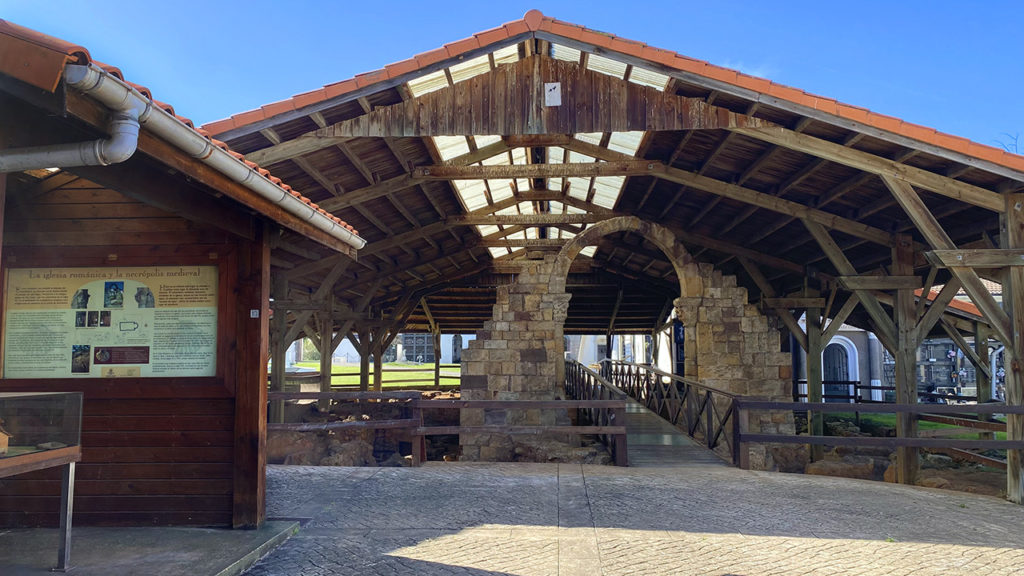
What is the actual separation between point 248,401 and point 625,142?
671cm

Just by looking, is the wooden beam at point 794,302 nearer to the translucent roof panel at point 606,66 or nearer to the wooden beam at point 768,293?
the wooden beam at point 768,293

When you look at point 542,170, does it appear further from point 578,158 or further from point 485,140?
point 578,158

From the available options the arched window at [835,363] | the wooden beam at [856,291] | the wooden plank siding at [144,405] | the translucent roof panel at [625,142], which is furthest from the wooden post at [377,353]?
the arched window at [835,363]

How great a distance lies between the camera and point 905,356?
8.46 meters

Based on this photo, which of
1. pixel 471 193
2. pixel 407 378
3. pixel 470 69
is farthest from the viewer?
pixel 407 378

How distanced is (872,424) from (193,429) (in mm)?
14212

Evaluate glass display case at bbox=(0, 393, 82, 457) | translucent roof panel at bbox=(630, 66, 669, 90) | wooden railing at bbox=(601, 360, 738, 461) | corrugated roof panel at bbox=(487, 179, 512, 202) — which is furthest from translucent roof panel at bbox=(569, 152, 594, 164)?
glass display case at bbox=(0, 393, 82, 457)

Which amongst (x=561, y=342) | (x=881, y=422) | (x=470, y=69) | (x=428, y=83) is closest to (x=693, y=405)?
(x=561, y=342)

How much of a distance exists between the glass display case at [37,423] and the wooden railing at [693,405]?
6404 mm

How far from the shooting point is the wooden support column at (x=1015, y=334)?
19.8 ft

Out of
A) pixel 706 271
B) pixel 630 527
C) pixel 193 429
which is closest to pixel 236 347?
pixel 193 429

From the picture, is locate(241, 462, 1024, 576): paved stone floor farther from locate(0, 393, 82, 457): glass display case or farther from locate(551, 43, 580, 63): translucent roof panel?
locate(551, 43, 580, 63): translucent roof panel

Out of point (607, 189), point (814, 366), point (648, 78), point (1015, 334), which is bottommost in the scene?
point (814, 366)

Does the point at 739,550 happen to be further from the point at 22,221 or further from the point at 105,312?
the point at 22,221
